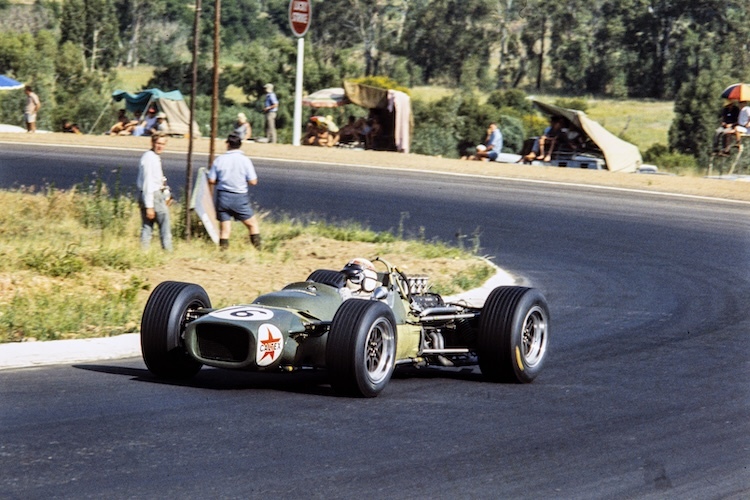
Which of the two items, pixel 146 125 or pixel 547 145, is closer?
pixel 547 145

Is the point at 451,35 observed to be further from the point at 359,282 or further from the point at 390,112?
the point at 359,282

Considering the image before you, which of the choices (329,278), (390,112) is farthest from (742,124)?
(329,278)

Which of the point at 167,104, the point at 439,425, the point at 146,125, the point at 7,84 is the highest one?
the point at 7,84

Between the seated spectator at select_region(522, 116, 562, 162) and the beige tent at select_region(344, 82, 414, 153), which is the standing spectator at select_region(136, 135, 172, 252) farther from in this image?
the beige tent at select_region(344, 82, 414, 153)

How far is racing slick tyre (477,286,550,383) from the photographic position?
8789 mm

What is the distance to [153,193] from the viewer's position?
1447 centimetres

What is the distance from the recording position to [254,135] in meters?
41.7

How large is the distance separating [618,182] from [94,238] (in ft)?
47.6

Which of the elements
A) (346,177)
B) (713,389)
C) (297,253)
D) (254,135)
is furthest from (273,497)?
(254,135)

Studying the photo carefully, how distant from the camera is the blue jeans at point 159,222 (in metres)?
14.6

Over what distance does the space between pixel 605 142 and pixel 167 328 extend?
22442mm

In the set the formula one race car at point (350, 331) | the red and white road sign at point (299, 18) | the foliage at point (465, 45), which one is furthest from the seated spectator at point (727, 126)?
the foliage at point (465, 45)

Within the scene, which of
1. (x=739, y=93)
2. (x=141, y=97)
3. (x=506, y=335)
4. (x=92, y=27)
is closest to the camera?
(x=506, y=335)

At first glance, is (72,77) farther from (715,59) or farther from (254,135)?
(715,59)
